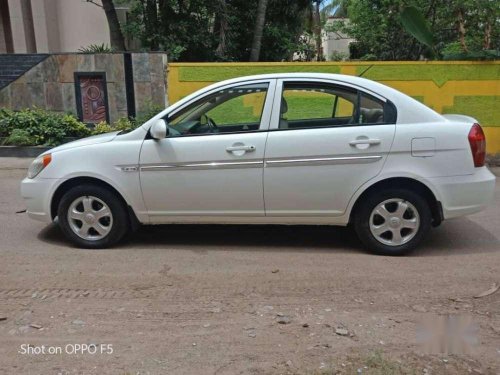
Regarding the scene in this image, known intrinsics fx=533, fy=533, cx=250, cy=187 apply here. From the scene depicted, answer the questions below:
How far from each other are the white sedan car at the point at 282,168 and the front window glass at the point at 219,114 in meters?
0.01

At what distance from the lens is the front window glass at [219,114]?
16.7ft

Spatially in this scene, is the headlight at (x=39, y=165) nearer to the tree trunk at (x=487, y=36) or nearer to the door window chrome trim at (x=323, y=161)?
the door window chrome trim at (x=323, y=161)

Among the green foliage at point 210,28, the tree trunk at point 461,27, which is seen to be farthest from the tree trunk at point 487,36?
the green foliage at point 210,28

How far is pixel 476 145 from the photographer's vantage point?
482 cm

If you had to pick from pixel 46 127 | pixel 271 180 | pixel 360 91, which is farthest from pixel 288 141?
pixel 46 127

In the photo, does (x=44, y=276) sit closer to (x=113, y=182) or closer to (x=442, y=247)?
(x=113, y=182)

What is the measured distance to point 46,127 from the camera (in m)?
10.7

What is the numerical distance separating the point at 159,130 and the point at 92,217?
112 centimetres

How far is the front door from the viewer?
4930 mm

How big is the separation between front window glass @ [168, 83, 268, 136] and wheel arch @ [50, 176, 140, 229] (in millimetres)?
810

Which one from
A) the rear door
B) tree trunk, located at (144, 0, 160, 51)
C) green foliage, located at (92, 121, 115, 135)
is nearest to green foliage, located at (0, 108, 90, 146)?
green foliage, located at (92, 121, 115, 135)

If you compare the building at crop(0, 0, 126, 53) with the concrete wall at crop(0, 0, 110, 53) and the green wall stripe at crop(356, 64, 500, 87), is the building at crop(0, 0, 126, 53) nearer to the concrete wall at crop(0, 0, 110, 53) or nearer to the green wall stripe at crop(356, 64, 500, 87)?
the concrete wall at crop(0, 0, 110, 53)

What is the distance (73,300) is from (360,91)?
3.09 metres

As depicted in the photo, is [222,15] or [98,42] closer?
[222,15]
